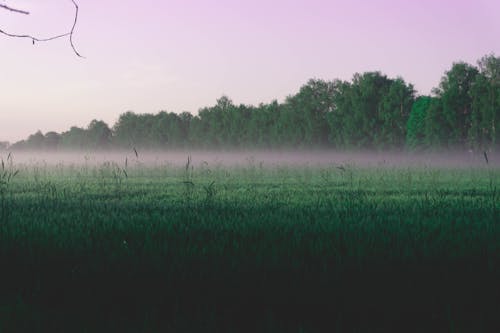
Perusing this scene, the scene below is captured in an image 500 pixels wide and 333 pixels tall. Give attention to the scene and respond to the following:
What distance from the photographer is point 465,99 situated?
43219mm

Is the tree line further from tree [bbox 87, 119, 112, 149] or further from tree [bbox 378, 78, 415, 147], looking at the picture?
tree [bbox 87, 119, 112, 149]

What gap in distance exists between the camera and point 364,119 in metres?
55.6

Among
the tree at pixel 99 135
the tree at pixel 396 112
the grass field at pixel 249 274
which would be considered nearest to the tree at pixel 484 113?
the tree at pixel 396 112

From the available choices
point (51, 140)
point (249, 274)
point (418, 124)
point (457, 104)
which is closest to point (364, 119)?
point (418, 124)

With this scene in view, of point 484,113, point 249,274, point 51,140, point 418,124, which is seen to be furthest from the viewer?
point 51,140

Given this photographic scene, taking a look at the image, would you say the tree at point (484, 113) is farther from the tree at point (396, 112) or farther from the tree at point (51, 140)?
the tree at point (51, 140)

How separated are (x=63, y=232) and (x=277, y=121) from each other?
6358cm

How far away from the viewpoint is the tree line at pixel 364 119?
43094mm

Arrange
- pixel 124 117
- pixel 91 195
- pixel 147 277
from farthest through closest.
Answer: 1. pixel 124 117
2. pixel 91 195
3. pixel 147 277

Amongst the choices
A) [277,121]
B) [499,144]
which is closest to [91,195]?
[499,144]

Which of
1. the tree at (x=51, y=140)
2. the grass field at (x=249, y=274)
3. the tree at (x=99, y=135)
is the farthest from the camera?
the tree at (x=51, y=140)

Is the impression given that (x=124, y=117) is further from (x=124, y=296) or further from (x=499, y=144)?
(x=124, y=296)

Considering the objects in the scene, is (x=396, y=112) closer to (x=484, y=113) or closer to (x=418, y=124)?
(x=418, y=124)

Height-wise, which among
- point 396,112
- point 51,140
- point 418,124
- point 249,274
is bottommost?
point 249,274
